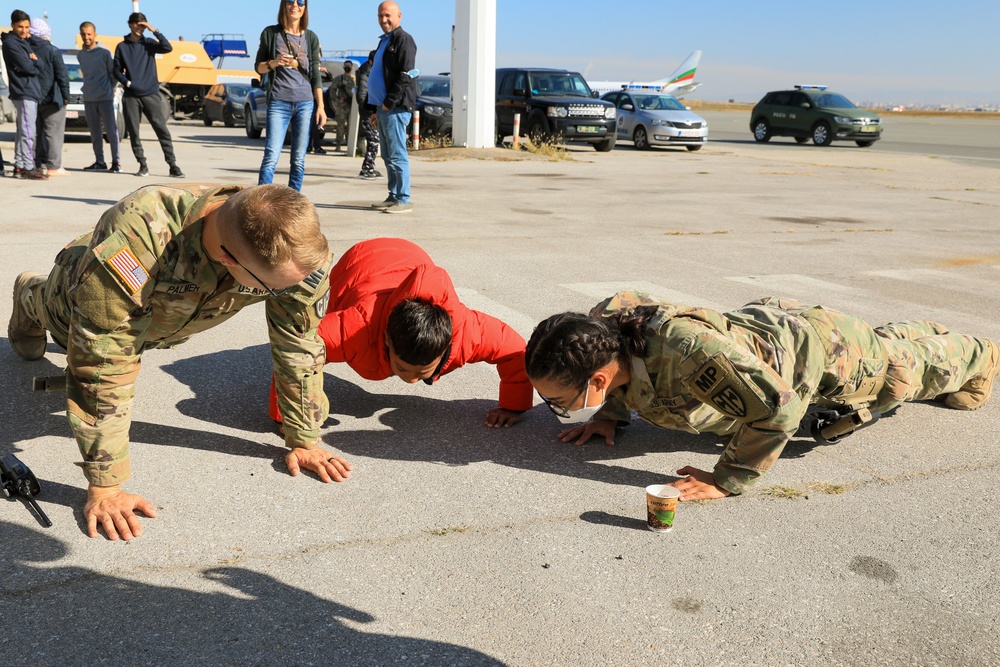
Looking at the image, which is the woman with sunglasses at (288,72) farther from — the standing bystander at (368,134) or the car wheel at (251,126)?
the car wheel at (251,126)

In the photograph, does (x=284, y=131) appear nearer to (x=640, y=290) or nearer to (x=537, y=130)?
(x=640, y=290)

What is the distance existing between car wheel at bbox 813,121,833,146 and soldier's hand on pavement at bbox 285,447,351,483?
2552 centimetres

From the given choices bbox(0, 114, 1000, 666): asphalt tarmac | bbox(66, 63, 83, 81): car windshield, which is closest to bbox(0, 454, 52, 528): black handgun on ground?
bbox(0, 114, 1000, 666): asphalt tarmac

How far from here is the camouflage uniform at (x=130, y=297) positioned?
259 centimetres

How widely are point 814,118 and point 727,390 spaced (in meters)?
25.7

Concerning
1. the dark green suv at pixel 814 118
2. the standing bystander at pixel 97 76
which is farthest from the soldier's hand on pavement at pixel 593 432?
the dark green suv at pixel 814 118

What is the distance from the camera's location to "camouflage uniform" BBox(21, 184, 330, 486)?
2.59 metres

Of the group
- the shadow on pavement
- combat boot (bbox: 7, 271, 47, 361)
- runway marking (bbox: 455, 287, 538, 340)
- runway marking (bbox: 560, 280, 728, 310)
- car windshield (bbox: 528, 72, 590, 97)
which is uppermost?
car windshield (bbox: 528, 72, 590, 97)

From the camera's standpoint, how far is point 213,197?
2.76 meters

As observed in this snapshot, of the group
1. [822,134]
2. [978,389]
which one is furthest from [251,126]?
[978,389]

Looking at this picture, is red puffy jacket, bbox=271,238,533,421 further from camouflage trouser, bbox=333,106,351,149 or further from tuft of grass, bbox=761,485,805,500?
camouflage trouser, bbox=333,106,351,149

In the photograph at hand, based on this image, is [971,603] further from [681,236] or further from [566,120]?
[566,120]

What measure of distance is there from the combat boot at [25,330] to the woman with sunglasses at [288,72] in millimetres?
4812

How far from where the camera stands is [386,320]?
3.62m
